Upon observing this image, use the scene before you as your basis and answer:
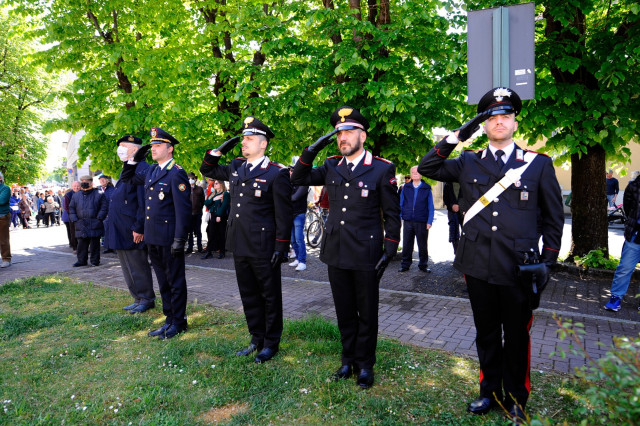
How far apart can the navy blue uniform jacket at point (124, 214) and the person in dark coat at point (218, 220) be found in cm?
508

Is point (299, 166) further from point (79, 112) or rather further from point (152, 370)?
point (79, 112)

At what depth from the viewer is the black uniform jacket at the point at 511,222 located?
3.27 meters

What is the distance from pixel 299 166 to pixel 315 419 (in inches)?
85.1

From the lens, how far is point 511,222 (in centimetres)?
332

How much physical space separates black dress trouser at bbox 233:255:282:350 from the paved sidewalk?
56.6 inches

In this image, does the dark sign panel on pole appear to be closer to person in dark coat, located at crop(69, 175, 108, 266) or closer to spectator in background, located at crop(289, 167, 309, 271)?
spectator in background, located at crop(289, 167, 309, 271)

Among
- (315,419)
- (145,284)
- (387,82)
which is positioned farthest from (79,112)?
(315,419)

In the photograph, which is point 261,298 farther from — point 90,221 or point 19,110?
point 19,110

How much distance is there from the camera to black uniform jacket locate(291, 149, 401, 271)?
3998 mm

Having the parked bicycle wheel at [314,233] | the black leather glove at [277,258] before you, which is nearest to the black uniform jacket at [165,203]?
the black leather glove at [277,258]

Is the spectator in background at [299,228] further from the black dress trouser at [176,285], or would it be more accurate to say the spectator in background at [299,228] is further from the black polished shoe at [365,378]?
the black polished shoe at [365,378]

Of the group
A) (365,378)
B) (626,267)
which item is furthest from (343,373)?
(626,267)

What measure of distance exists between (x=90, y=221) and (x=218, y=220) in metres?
2.99

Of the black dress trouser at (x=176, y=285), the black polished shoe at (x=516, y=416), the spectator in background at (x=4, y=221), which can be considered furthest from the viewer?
the spectator in background at (x=4, y=221)
